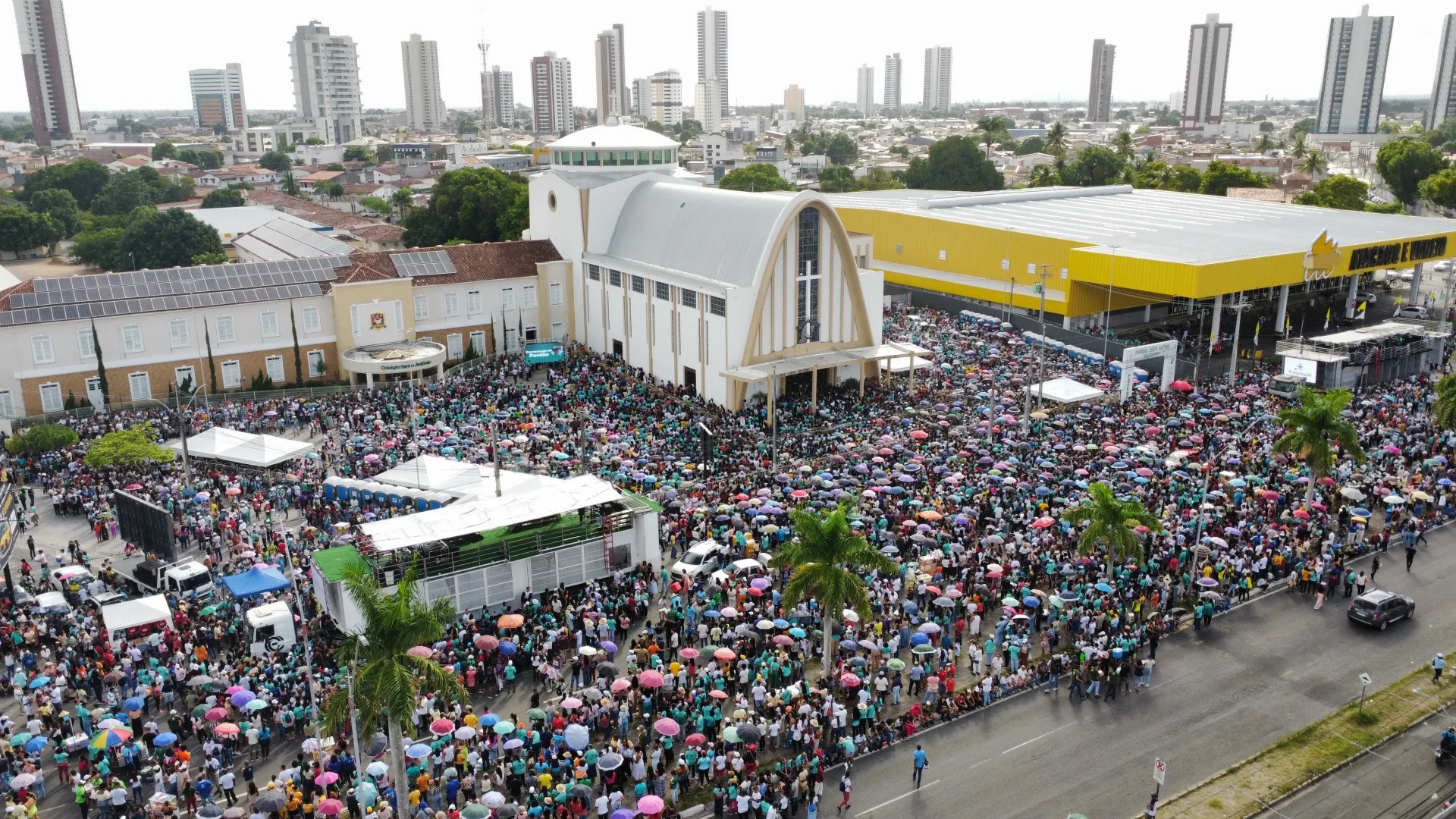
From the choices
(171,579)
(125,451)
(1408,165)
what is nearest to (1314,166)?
(1408,165)

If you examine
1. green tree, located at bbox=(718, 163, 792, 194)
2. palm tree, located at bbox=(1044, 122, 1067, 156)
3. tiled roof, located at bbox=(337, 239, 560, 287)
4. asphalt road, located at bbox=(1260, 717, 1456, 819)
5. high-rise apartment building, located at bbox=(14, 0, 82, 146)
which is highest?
high-rise apartment building, located at bbox=(14, 0, 82, 146)

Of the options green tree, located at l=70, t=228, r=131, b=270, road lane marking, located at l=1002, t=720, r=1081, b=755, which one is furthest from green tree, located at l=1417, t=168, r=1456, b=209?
green tree, located at l=70, t=228, r=131, b=270

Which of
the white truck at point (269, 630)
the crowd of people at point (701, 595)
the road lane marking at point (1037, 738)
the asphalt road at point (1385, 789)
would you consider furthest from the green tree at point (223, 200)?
the asphalt road at point (1385, 789)

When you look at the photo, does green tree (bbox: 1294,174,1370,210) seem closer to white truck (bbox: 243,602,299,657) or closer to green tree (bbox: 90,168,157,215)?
white truck (bbox: 243,602,299,657)

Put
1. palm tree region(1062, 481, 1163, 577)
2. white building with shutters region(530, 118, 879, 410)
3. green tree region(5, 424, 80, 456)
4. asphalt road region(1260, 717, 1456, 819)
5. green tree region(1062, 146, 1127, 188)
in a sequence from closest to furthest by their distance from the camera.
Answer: asphalt road region(1260, 717, 1456, 819) < palm tree region(1062, 481, 1163, 577) < green tree region(5, 424, 80, 456) < white building with shutters region(530, 118, 879, 410) < green tree region(1062, 146, 1127, 188)

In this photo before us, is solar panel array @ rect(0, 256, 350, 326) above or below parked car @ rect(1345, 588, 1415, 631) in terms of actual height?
above

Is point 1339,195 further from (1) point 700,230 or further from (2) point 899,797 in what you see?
(2) point 899,797

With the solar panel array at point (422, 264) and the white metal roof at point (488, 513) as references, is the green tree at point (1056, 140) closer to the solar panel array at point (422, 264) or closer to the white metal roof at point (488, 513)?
the solar panel array at point (422, 264)
